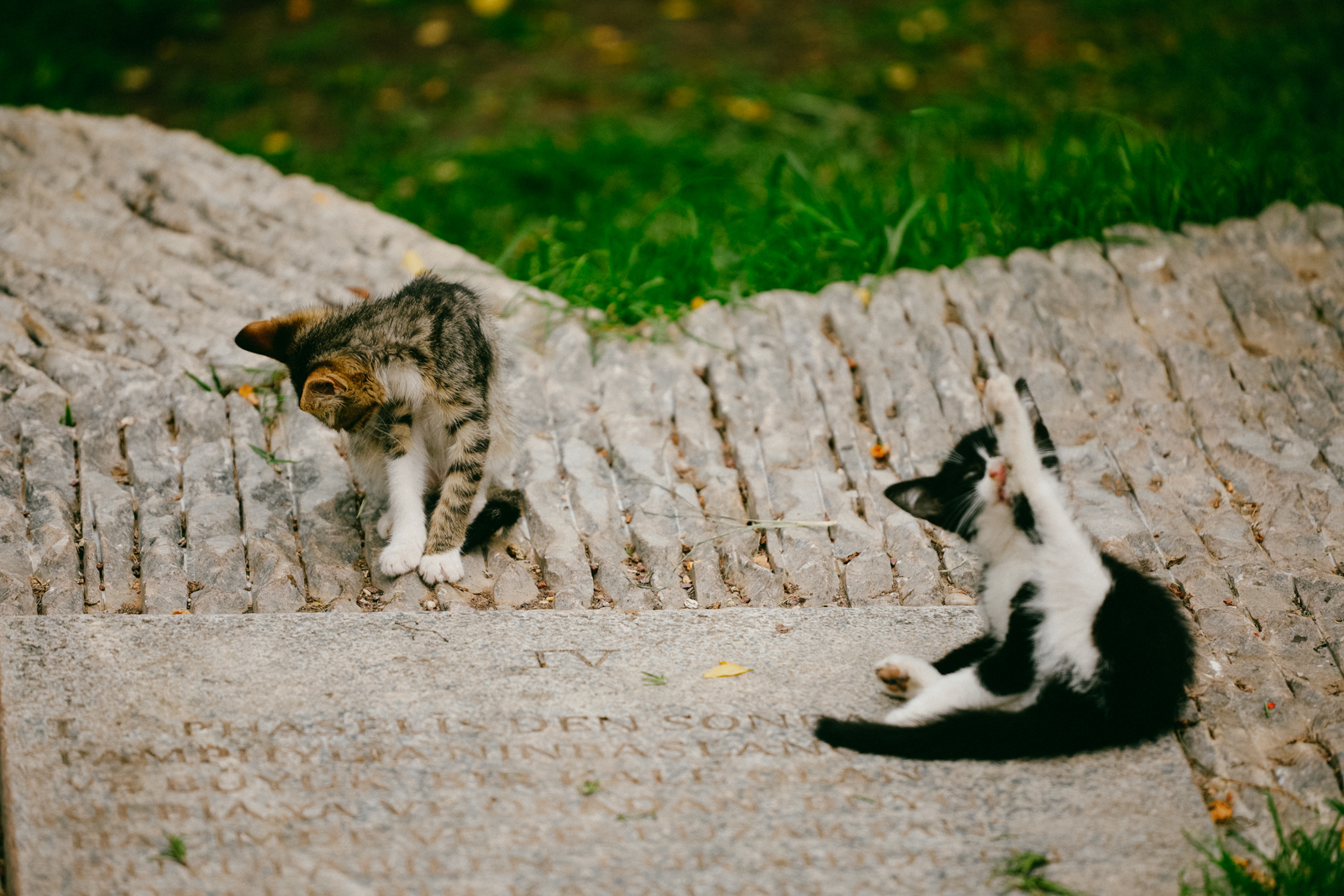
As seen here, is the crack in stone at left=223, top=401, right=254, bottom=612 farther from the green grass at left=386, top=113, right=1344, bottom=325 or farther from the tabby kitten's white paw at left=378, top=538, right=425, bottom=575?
the green grass at left=386, top=113, right=1344, bottom=325

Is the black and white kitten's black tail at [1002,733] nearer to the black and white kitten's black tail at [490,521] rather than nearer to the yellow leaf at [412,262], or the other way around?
the black and white kitten's black tail at [490,521]

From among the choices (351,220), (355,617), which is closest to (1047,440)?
(355,617)

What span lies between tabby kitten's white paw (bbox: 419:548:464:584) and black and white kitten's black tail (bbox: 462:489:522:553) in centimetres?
13

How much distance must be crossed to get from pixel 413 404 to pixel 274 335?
1.60ft

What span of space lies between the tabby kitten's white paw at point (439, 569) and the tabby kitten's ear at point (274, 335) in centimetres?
80

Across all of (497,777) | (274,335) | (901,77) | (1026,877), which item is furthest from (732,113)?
(1026,877)

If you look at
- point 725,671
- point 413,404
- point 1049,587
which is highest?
point 1049,587

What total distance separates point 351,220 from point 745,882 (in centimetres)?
435

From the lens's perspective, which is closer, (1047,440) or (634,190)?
(1047,440)

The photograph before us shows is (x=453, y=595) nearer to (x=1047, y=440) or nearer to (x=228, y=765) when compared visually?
(x=228, y=765)

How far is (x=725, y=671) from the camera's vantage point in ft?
9.61

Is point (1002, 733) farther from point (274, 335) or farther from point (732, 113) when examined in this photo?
point (732, 113)

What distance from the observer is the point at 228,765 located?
2523 mm

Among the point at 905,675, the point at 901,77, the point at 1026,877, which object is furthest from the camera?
the point at 901,77
